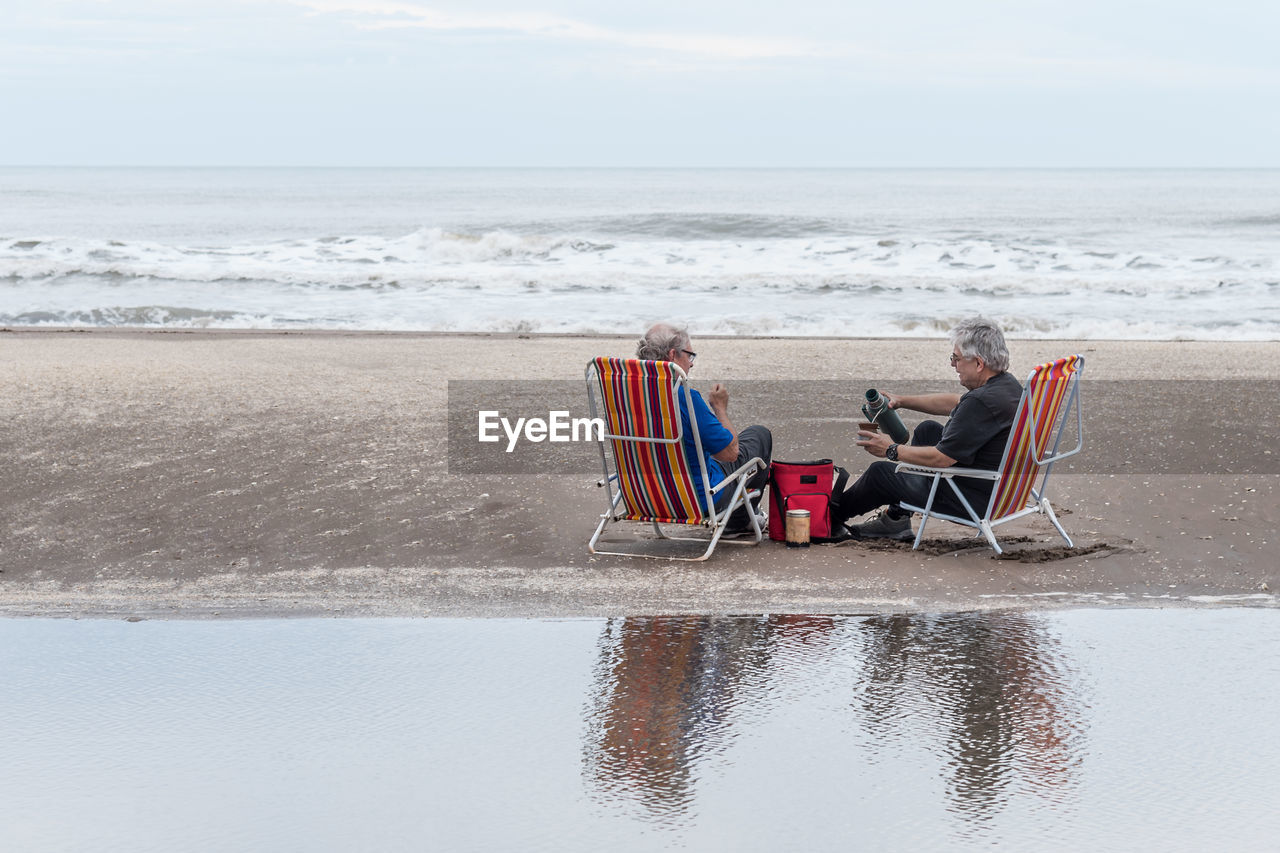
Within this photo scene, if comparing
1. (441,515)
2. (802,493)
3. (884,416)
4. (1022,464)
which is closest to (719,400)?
(802,493)

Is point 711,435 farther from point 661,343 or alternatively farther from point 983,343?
point 983,343

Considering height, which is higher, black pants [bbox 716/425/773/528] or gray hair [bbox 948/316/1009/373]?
gray hair [bbox 948/316/1009/373]

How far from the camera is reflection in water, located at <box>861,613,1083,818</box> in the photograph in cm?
359

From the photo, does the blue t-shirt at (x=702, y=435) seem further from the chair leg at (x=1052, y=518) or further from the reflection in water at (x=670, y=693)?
the chair leg at (x=1052, y=518)

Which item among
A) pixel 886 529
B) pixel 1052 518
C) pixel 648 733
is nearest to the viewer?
pixel 648 733

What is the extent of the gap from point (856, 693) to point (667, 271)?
2667 cm

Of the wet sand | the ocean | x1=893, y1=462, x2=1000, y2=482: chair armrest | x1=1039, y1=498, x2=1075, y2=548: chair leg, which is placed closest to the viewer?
the wet sand

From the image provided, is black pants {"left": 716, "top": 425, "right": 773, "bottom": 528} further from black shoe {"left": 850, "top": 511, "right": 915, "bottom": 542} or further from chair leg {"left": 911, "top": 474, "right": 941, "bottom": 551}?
chair leg {"left": 911, "top": 474, "right": 941, "bottom": 551}

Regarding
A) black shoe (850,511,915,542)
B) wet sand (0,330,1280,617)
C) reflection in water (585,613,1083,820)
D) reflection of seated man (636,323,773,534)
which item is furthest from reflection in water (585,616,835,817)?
black shoe (850,511,915,542)

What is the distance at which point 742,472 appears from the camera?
6156 mm

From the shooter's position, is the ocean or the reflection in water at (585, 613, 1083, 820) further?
the ocean

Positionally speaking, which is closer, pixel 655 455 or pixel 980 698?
pixel 980 698

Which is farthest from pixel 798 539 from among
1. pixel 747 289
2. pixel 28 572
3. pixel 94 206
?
pixel 94 206

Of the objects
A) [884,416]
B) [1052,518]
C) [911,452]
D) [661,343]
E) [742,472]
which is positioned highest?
[661,343]
